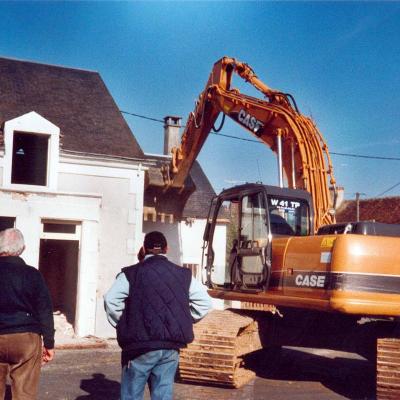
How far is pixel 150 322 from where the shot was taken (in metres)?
4.93

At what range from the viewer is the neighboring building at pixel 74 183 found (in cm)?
1392

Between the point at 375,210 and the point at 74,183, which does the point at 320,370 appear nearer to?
the point at 74,183

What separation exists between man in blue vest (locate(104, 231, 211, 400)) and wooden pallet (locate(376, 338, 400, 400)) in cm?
399

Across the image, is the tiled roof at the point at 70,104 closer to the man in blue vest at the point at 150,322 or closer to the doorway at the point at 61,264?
the doorway at the point at 61,264

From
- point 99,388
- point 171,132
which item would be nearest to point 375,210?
point 171,132

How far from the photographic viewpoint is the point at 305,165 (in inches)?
427

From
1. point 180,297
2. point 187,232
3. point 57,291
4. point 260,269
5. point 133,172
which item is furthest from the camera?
point 187,232

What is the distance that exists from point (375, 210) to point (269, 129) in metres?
32.1

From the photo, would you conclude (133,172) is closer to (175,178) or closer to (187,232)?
(175,178)

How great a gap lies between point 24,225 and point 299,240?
7.05 m

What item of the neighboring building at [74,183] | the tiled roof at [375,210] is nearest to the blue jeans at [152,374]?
the neighboring building at [74,183]

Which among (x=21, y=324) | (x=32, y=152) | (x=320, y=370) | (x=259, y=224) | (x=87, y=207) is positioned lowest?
(x=320, y=370)

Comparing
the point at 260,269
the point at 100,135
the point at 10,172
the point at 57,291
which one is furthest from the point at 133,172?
the point at 260,269

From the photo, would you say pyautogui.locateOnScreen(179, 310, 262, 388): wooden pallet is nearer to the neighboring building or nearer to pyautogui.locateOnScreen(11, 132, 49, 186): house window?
the neighboring building
